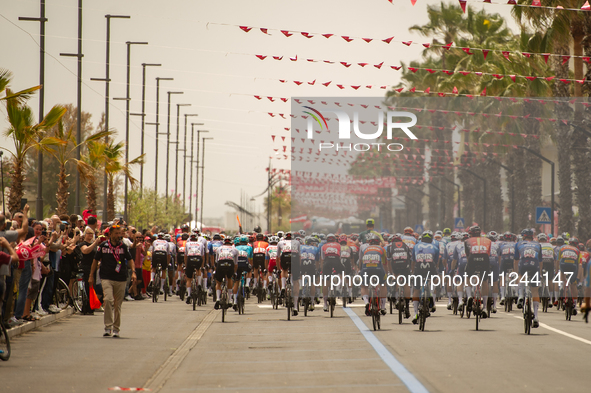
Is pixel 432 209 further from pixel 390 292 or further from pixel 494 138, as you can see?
pixel 390 292

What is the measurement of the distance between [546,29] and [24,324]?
22365 millimetres

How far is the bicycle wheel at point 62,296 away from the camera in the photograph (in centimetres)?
1781

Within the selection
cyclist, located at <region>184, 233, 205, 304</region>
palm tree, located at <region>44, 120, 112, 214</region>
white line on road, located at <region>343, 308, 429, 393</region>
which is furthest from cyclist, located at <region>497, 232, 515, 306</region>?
palm tree, located at <region>44, 120, 112, 214</region>

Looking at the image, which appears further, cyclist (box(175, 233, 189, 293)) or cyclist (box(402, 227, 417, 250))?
cyclist (box(175, 233, 189, 293))

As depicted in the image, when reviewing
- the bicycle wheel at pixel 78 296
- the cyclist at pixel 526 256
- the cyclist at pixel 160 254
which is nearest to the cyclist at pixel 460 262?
the cyclist at pixel 526 256

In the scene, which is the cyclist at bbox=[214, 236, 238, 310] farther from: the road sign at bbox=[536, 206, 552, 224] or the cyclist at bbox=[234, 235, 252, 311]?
the road sign at bbox=[536, 206, 552, 224]

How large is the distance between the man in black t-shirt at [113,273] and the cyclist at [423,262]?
5.74 metres

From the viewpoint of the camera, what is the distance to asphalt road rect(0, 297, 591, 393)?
31.0 ft

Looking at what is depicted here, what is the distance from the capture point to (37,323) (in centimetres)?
1536

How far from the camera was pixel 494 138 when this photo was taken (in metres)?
49.5

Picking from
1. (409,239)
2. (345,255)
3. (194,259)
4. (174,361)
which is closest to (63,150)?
(194,259)

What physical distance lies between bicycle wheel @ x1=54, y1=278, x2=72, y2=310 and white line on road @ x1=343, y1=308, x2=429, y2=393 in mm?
6269

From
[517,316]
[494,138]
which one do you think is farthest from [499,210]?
[517,316]

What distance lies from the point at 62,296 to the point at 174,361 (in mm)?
8067
